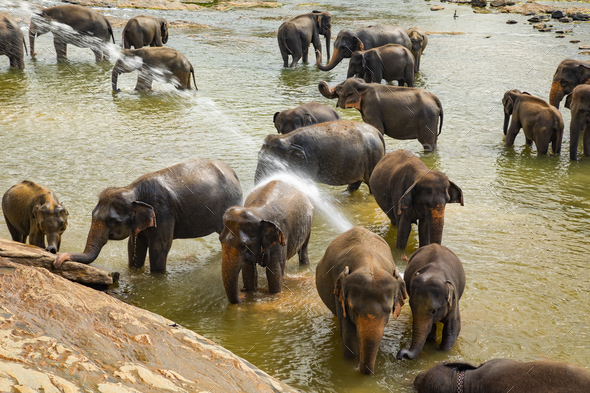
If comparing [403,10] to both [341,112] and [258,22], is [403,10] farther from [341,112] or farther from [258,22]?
[341,112]

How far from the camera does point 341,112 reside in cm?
1220

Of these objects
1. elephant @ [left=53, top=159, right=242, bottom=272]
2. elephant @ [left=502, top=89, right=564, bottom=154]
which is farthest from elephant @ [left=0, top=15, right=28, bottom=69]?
elephant @ [left=502, top=89, right=564, bottom=154]

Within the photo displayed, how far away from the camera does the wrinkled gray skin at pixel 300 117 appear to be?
27.7ft

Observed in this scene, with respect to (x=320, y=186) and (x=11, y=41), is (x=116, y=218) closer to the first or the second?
(x=320, y=186)

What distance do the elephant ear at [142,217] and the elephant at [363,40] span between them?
9.84 meters

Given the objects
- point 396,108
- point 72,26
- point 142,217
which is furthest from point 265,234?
Result: point 72,26

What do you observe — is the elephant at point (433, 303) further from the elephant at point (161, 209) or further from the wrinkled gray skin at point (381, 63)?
the wrinkled gray skin at point (381, 63)

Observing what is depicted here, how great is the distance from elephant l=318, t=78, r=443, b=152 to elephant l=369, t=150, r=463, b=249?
258cm

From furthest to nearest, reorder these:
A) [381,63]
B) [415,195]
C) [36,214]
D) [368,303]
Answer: [381,63]
[415,195]
[36,214]
[368,303]

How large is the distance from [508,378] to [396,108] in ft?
20.7

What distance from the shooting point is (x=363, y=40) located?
49.6 feet

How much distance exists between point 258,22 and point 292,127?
56.2ft

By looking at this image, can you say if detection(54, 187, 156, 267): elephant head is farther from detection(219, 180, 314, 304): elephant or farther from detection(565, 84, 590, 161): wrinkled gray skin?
detection(565, 84, 590, 161): wrinkled gray skin

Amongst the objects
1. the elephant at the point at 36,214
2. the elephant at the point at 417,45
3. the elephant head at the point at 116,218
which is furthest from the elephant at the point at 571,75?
the elephant at the point at 36,214
